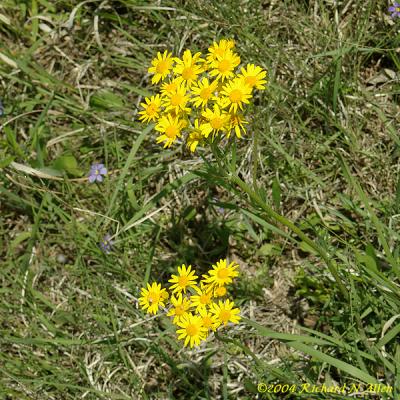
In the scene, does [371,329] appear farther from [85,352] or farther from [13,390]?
[13,390]

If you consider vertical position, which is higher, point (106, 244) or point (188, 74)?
point (188, 74)

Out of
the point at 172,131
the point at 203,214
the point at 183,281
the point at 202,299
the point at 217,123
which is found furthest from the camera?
the point at 203,214

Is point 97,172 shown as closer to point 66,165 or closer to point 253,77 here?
point 66,165

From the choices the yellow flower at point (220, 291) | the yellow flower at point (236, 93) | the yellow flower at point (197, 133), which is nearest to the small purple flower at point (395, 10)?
the yellow flower at point (236, 93)

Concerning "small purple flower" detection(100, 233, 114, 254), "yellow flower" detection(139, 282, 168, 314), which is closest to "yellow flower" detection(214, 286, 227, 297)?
"yellow flower" detection(139, 282, 168, 314)

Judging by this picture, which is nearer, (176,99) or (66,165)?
(176,99)

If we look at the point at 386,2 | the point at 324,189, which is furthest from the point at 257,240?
the point at 386,2

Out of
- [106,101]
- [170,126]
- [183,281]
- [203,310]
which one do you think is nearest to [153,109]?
[170,126]

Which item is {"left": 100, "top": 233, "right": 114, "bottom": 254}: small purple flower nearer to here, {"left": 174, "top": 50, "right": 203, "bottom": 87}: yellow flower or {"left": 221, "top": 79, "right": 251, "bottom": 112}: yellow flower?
{"left": 174, "top": 50, "right": 203, "bottom": 87}: yellow flower

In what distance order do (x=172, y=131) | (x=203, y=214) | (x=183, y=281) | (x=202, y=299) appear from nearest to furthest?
1. (x=172, y=131)
2. (x=202, y=299)
3. (x=183, y=281)
4. (x=203, y=214)
